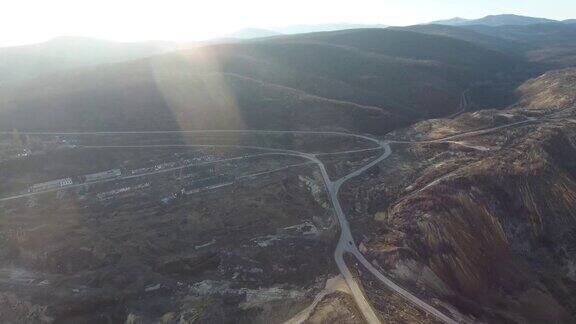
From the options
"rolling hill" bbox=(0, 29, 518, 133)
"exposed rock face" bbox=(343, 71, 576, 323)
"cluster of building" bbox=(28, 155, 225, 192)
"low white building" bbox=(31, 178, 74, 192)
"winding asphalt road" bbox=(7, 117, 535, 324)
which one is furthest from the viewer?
"rolling hill" bbox=(0, 29, 518, 133)

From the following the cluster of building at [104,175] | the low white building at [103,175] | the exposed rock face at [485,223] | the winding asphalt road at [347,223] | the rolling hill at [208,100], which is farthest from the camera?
the rolling hill at [208,100]

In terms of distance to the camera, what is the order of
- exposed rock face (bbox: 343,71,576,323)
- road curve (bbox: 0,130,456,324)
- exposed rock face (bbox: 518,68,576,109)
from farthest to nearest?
exposed rock face (bbox: 518,68,576,109) < exposed rock face (bbox: 343,71,576,323) < road curve (bbox: 0,130,456,324)

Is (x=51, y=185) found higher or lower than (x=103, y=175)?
higher

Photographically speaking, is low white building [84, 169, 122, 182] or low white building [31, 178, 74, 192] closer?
low white building [31, 178, 74, 192]

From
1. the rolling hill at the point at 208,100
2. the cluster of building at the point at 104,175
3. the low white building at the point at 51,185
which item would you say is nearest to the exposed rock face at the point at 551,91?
the rolling hill at the point at 208,100

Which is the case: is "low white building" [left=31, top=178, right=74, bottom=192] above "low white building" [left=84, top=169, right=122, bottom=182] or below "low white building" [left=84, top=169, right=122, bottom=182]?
above

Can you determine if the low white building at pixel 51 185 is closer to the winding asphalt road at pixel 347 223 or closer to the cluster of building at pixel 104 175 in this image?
the cluster of building at pixel 104 175

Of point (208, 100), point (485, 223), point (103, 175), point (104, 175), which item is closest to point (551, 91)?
point (485, 223)

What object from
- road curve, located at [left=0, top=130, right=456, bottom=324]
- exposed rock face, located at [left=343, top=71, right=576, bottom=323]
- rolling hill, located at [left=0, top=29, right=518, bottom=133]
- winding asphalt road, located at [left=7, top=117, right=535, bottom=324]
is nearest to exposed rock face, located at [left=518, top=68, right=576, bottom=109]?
rolling hill, located at [left=0, top=29, right=518, bottom=133]

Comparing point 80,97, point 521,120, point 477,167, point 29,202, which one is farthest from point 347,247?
point 80,97

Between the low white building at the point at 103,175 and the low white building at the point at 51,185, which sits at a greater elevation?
the low white building at the point at 51,185

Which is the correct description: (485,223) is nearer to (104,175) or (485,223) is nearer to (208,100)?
(104,175)

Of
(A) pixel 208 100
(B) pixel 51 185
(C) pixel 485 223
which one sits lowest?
(C) pixel 485 223

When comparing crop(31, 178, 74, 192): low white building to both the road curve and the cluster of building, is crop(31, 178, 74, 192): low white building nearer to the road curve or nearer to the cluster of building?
the cluster of building
